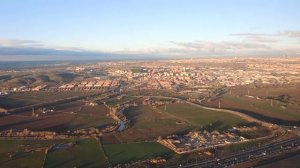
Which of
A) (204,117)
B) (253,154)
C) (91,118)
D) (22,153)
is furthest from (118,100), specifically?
(253,154)

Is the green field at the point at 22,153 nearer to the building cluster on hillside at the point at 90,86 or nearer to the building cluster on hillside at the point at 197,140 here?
the building cluster on hillside at the point at 197,140

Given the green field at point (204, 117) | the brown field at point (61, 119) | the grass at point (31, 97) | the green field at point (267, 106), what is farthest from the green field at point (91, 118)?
the green field at point (267, 106)

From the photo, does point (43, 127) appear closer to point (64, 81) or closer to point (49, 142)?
point (49, 142)

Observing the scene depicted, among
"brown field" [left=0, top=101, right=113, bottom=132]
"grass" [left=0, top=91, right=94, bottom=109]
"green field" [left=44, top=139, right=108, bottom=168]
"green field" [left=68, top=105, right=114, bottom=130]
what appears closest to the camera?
"green field" [left=44, top=139, right=108, bottom=168]

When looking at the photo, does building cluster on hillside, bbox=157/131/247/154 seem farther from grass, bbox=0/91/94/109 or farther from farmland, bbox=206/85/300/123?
grass, bbox=0/91/94/109

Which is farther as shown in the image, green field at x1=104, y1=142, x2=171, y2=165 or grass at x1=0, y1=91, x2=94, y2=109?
grass at x1=0, y1=91, x2=94, y2=109

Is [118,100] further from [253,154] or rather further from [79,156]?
[253,154]

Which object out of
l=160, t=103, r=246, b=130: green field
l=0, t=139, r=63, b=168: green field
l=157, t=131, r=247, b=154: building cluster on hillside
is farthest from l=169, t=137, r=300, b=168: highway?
l=0, t=139, r=63, b=168: green field
